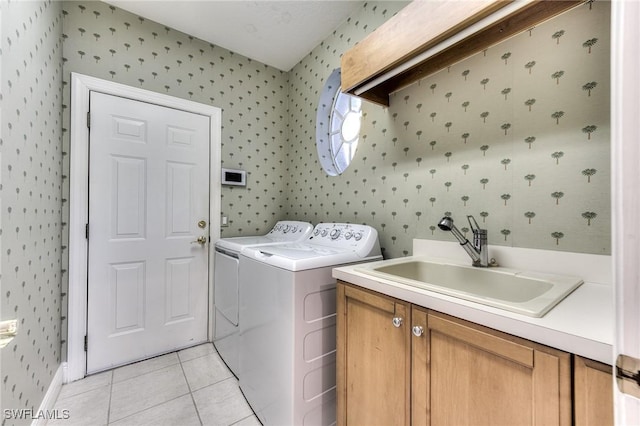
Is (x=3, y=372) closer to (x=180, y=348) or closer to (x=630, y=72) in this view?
(x=180, y=348)

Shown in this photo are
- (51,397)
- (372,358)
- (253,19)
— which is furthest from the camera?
(253,19)

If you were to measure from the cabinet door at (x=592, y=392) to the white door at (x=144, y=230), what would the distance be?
2.43 metres

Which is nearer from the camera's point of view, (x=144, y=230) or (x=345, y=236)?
(x=345, y=236)

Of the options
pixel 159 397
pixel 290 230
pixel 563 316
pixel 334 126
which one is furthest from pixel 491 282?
pixel 159 397

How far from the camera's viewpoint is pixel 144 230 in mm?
2104

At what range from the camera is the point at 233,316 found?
6.06ft

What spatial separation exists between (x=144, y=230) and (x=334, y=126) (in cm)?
187

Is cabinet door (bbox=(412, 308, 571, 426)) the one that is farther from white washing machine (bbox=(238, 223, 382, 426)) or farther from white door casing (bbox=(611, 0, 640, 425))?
white washing machine (bbox=(238, 223, 382, 426))

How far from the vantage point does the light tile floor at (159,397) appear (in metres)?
1.50

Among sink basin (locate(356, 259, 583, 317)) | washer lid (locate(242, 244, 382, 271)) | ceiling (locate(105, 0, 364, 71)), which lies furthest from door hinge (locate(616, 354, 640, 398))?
ceiling (locate(105, 0, 364, 71))

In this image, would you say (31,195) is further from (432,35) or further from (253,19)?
(432,35)

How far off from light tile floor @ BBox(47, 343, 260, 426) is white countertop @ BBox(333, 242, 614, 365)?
4.36 ft

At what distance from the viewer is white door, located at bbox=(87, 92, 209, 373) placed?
6.37 feet

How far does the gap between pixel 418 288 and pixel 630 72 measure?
0.72 meters
